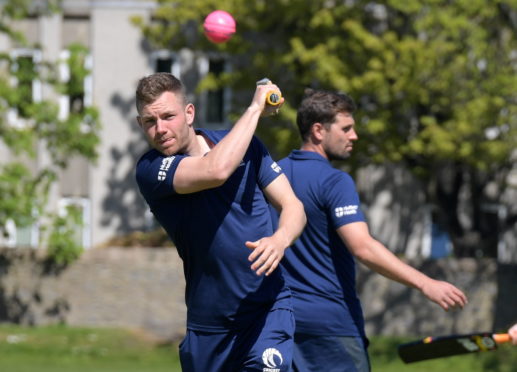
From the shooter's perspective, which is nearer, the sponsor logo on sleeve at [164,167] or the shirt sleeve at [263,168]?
the sponsor logo on sleeve at [164,167]

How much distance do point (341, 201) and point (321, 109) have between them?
2.23ft

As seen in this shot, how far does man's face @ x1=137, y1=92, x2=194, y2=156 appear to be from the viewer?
5203mm

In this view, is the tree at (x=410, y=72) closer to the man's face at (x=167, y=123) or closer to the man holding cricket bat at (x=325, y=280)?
the man holding cricket bat at (x=325, y=280)

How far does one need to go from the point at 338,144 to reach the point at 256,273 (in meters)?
1.48

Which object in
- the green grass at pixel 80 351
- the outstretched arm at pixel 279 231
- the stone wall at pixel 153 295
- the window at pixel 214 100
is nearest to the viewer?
the outstretched arm at pixel 279 231

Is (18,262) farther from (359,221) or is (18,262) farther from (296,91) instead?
(359,221)

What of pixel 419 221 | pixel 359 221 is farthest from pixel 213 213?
pixel 419 221

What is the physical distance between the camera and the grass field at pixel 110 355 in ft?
52.9

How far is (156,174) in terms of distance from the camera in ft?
17.3

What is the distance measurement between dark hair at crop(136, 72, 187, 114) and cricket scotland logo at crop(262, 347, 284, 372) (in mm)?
1317

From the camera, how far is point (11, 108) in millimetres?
20438

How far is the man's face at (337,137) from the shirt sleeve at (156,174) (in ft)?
4.51

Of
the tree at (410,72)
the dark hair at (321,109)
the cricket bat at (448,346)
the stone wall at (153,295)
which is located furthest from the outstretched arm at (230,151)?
the stone wall at (153,295)

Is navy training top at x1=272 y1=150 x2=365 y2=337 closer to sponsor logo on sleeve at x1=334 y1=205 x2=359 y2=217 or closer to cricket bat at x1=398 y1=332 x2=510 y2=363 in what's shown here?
sponsor logo on sleeve at x1=334 y1=205 x2=359 y2=217
